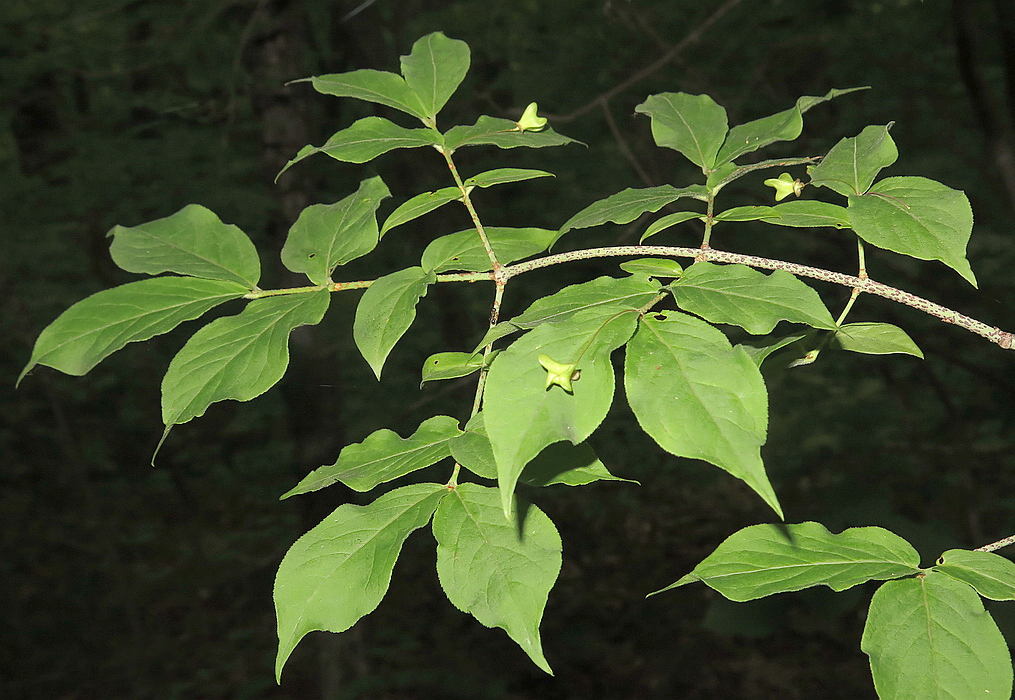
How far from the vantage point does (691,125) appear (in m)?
0.97

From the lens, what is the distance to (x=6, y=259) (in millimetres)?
5934

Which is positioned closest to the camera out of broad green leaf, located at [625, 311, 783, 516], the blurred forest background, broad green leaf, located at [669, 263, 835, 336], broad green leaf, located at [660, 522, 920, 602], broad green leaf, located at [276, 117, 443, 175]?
broad green leaf, located at [625, 311, 783, 516]

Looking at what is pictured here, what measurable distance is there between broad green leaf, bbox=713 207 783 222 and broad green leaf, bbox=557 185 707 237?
0.10ft

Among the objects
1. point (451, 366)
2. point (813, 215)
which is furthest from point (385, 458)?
point (813, 215)

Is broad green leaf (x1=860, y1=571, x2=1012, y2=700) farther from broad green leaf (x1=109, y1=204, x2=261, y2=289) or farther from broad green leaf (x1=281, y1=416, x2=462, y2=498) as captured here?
broad green leaf (x1=109, y1=204, x2=261, y2=289)

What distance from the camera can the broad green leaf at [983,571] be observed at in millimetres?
749

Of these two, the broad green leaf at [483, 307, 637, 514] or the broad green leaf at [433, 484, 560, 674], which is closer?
the broad green leaf at [483, 307, 637, 514]

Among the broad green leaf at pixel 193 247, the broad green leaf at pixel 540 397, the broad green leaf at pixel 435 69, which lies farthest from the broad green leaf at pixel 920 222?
the broad green leaf at pixel 193 247

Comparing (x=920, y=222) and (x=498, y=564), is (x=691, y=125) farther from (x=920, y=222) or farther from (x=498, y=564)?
(x=498, y=564)

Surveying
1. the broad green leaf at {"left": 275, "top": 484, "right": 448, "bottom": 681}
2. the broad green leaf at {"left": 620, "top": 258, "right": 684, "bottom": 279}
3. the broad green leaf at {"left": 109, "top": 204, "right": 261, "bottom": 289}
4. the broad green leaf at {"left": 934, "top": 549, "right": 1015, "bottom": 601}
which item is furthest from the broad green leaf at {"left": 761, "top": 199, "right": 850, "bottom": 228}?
the broad green leaf at {"left": 109, "top": 204, "right": 261, "bottom": 289}

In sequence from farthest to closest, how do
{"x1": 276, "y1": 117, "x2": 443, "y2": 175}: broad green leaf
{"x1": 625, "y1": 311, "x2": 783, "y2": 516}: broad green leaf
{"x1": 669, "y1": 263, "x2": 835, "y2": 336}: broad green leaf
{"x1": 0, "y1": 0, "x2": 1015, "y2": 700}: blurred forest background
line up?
{"x1": 0, "y1": 0, "x2": 1015, "y2": 700}: blurred forest background
{"x1": 276, "y1": 117, "x2": 443, "y2": 175}: broad green leaf
{"x1": 669, "y1": 263, "x2": 835, "y2": 336}: broad green leaf
{"x1": 625, "y1": 311, "x2": 783, "y2": 516}: broad green leaf

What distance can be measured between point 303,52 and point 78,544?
3.90 metres

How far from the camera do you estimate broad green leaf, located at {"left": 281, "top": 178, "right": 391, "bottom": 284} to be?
929 millimetres

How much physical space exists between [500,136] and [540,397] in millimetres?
461
